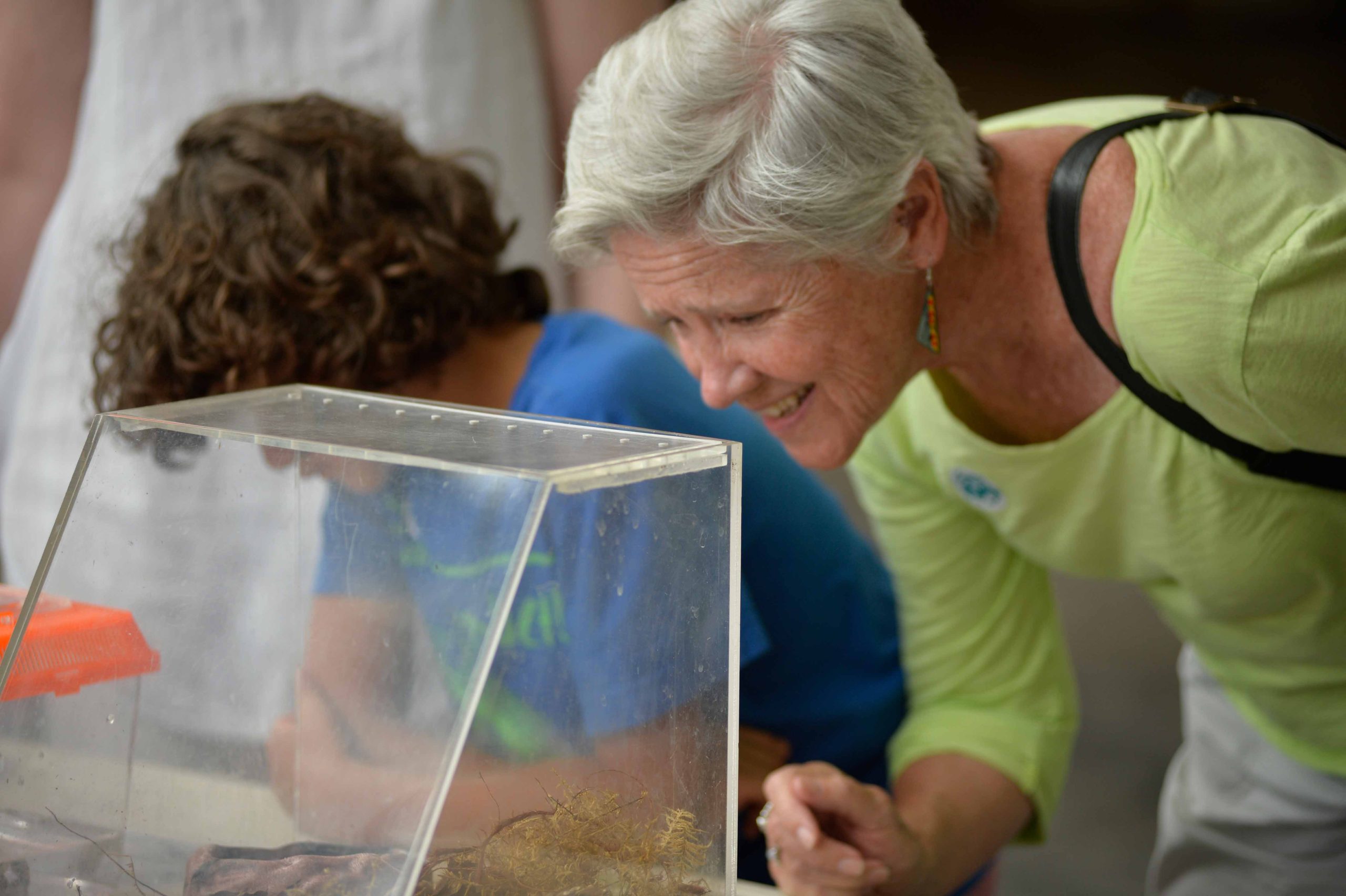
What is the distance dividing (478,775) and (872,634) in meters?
0.75

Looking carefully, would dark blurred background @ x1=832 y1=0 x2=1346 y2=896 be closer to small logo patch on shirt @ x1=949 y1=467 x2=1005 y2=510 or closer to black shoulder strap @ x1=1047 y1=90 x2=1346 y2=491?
small logo patch on shirt @ x1=949 y1=467 x2=1005 y2=510

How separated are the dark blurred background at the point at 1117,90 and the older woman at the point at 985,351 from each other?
4.06 ft

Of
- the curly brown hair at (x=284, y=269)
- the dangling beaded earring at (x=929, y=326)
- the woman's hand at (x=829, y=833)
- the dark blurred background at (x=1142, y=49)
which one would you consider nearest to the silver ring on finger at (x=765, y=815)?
the woman's hand at (x=829, y=833)

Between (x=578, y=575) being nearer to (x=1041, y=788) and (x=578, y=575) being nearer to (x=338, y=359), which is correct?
(x=338, y=359)

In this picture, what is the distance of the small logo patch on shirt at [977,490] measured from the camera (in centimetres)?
115

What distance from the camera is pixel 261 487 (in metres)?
0.85

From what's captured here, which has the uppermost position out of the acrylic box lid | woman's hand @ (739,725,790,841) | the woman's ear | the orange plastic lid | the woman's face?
the woman's ear

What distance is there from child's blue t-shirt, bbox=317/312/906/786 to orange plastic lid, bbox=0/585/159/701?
143 millimetres

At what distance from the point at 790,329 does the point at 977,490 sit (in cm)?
33

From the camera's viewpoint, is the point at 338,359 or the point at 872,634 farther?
the point at 872,634

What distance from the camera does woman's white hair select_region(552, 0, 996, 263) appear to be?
87 cm

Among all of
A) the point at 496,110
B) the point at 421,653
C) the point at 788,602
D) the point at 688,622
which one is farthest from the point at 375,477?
the point at 496,110

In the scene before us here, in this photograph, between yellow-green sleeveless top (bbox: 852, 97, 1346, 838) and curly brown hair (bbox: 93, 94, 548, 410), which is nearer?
yellow-green sleeveless top (bbox: 852, 97, 1346, 838)

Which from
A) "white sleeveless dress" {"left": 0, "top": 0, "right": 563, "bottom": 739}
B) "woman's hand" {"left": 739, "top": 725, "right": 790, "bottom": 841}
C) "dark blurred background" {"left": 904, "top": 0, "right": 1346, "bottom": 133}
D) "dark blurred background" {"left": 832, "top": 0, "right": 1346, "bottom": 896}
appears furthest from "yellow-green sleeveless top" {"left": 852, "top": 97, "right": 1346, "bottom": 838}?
"dark blurred background" {"left": 904, "top": 0, "right": 1346, "bottom": 133}
